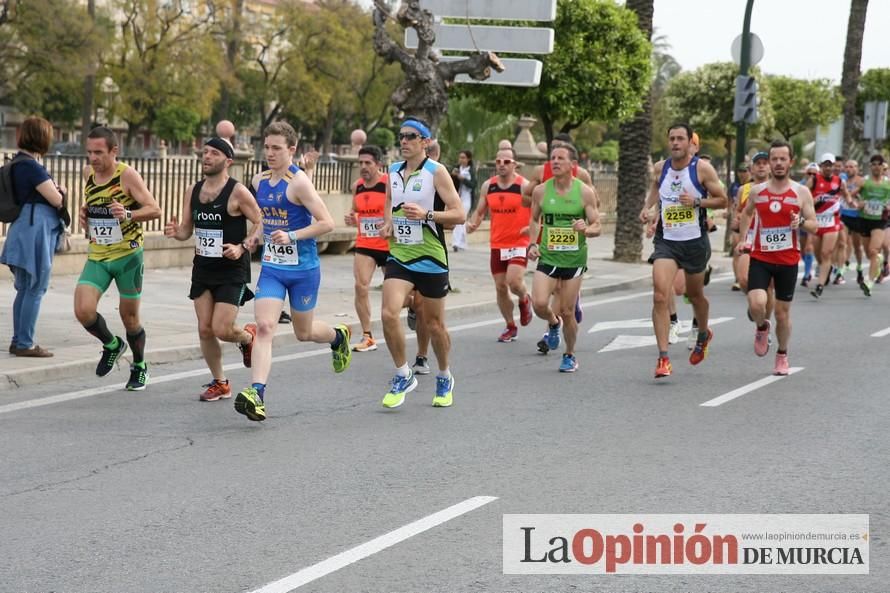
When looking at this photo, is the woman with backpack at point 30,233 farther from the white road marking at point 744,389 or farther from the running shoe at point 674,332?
the running shoe at point 674,332

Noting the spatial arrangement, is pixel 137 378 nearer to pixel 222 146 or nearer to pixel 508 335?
pixel 222 146

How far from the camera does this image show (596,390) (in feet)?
34.7

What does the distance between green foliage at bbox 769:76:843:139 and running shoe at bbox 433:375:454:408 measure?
5603 centimetres

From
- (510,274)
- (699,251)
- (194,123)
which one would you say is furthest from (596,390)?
(194,123)

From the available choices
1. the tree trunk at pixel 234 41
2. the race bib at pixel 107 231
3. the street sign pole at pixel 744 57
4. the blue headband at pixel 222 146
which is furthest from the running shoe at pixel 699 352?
the tree trunk at pixel 234 41

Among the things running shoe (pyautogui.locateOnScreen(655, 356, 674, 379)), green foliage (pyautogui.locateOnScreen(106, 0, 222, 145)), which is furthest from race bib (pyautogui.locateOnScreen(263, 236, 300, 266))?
green foliage (pyautogui.locateOnScreen(106, 0, 222, 145))

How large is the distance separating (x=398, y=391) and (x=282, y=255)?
128 cm

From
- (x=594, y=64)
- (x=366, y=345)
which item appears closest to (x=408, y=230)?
(x=366, y=345)

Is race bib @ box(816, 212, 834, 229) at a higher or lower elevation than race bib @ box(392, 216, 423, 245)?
lower

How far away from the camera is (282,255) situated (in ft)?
29.2

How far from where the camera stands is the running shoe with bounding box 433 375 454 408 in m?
9.62

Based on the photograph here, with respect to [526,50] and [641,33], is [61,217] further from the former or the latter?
[641,33]

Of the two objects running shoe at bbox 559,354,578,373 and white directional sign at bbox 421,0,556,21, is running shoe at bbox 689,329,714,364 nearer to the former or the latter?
running shoe at bbox 559,354,578,373

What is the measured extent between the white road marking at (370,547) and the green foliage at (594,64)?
67.7 ft
